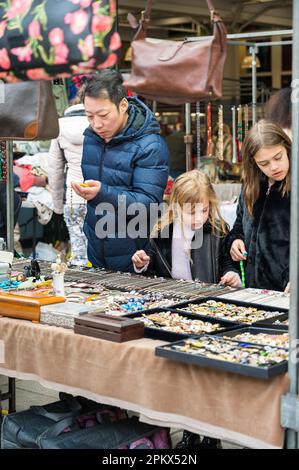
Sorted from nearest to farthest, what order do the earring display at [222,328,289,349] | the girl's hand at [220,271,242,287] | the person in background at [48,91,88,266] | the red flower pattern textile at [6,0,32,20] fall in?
the earring display at [222,328,289,349] < the red flower pattern textile at [6,0,32,20] < the girl's hand at [220,271,242,287] < the person in background at [48,91,88,266]

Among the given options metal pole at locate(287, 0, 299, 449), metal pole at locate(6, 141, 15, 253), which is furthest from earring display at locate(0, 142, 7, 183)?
metal pole at locate(287, 0, 299, 449)

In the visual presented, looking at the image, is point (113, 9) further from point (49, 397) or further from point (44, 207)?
point (44, 207)

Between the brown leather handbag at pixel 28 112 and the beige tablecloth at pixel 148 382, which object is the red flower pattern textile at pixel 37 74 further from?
the beige tablecloth at pixel 148 382

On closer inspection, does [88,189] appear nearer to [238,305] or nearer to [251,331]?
[238,305]

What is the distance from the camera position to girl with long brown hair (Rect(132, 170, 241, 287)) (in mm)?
3502

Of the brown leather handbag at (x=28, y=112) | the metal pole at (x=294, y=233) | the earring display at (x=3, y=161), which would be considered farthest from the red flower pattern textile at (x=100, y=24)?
the earring display at (x=3, y=161)

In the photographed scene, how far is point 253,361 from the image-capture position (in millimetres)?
2227

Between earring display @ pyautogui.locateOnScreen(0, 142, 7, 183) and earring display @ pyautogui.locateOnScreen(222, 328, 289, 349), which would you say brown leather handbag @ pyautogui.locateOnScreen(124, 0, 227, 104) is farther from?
earring display @ pyautogui.locateOnScreen(0, 142, 7, 183)

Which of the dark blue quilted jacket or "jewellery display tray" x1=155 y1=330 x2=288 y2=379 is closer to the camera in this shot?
"jewellery display tray" x1=155 y1=330 x2=288 y2=379

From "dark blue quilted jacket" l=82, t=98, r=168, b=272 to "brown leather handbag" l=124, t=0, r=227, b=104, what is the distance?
107 centimetres

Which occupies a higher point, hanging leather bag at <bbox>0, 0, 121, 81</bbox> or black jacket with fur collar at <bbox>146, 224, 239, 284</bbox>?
hanging leather bag at <bbox>0, 0, 121, 81</bbox>

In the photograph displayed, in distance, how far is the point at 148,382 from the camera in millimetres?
2443

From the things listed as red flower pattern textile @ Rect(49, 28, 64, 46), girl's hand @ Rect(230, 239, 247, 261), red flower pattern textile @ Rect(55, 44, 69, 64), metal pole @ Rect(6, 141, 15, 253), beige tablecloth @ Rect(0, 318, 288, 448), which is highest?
red flower pattern textile @ Rect(49, 28, 64, 46)
